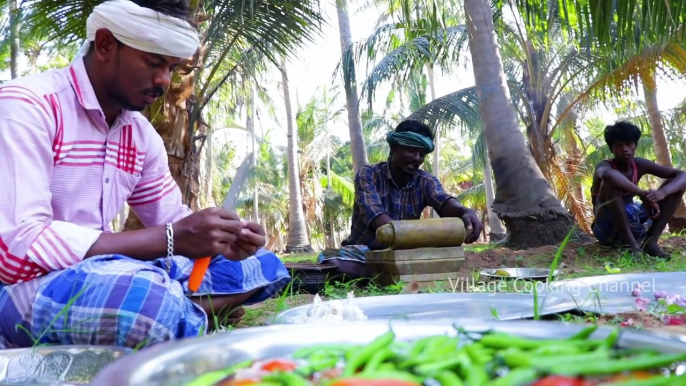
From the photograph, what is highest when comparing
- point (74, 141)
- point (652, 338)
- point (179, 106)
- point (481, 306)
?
point (179, 106)

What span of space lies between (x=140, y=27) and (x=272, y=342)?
4.38 ft

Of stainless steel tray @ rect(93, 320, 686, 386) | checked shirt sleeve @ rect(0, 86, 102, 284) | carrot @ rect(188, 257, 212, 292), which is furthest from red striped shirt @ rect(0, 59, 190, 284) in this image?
stainless steel tray @ rect(93, 320, 686, 386)

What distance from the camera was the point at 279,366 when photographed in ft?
2.35

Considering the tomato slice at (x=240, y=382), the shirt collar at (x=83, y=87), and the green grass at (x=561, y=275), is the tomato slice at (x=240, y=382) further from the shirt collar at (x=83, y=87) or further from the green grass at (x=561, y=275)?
the shirt collar at (x=83, y=87)

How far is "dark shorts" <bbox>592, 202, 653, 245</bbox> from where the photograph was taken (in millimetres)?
4547

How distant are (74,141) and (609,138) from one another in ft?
12.9

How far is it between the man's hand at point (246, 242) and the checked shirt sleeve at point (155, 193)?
62 cm

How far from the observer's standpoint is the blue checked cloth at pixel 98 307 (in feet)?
4.92

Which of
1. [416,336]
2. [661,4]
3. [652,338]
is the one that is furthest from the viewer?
[661,4]

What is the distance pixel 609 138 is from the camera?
179 inches

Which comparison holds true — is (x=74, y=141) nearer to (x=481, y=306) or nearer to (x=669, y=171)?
(x=481, y=306)

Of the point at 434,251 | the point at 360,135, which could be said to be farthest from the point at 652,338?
the point at 360,135

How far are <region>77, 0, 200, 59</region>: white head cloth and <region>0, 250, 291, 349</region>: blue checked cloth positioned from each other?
68cm

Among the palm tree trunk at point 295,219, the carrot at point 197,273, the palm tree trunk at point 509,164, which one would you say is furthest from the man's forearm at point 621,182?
the palm tree trunk at point 295,219
